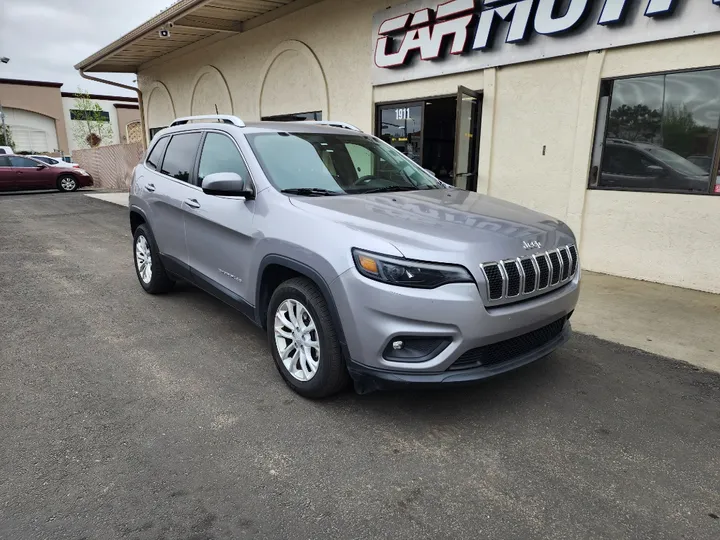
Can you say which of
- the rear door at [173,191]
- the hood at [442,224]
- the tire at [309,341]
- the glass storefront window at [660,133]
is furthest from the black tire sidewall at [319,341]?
the glass storefront window at [660,133]

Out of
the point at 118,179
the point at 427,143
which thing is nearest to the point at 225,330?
the point at 427,143

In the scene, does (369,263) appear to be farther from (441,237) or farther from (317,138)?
(317,138)

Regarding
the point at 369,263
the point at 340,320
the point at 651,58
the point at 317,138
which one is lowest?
the point at 340,320

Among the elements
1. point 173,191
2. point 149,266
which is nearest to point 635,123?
point 173,191

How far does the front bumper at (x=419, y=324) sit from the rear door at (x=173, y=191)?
2243 mm

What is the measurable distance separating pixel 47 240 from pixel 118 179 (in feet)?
49.1

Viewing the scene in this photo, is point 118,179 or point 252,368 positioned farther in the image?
point 118,179

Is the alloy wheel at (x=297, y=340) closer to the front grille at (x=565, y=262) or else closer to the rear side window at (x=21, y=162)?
the front grille at (x=565, y=262)

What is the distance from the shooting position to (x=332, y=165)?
3.84m

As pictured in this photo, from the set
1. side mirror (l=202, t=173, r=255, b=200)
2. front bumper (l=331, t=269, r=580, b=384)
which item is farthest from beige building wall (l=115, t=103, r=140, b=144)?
front bumper (l=331, t=269, r=580, b=384)

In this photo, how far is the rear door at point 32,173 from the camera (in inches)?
747

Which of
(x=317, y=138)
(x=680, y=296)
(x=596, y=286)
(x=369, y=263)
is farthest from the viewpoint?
(x=596, y=286)

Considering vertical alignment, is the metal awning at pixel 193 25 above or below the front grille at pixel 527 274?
above

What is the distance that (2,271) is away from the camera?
6.53m
